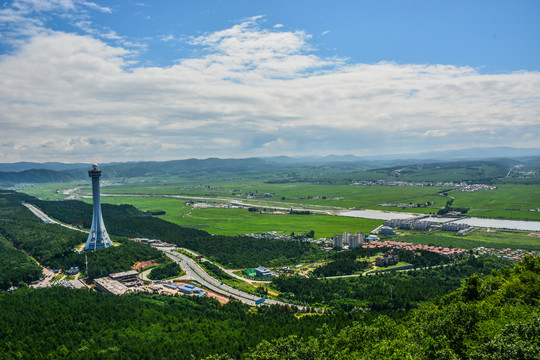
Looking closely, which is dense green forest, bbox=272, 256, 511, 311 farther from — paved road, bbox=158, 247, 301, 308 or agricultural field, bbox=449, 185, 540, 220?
agricultural field, bbox=449, 185, 540, 220

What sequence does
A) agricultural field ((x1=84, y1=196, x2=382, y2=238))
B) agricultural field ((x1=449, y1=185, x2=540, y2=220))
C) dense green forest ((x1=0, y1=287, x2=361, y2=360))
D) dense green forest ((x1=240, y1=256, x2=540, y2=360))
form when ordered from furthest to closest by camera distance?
agricultural field ((x1=449, y1=185, x2=540, y2=220))
agricultural field ((x1=84, y1=196, x2=382, y2=238))
dense green forest ((x1=0, y1=287, x2=361, y2=360))
dense green forest ((x1=240, y1=256, x2=540, y2=360))

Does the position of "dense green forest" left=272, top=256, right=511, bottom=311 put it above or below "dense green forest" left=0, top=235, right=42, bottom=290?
below

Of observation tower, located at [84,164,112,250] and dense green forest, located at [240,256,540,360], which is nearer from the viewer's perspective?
dense green forest, located at [240,256,540,360]

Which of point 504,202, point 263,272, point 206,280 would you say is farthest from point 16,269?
point 504,202

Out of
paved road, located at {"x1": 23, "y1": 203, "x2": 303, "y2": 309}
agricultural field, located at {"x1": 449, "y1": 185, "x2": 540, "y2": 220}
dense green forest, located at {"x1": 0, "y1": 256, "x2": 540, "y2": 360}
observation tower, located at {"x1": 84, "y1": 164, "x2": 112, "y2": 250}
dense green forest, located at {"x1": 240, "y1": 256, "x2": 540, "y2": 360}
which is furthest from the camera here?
agricultural field, located at {"x1": 449, "y1": 185, "x2": 540, "y2": 220}

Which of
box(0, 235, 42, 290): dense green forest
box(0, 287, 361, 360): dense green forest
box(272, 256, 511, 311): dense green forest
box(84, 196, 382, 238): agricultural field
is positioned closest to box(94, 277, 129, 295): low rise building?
box(0, 287, 361, 360): dense green forest

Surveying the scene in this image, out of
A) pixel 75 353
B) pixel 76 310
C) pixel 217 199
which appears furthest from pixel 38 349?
pixel 217 199

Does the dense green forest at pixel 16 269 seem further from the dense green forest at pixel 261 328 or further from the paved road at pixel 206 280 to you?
the paved road at pixel 206 280

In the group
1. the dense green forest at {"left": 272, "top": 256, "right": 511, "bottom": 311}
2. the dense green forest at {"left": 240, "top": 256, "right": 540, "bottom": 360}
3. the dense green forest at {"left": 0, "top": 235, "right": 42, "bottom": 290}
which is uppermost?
the dense green forest at {"left": 240, "top": 256, "right": 540, "bottom": 360}

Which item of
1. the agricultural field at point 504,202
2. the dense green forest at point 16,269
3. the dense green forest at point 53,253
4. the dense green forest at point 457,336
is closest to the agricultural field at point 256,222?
the dense green forest at point 53,253
